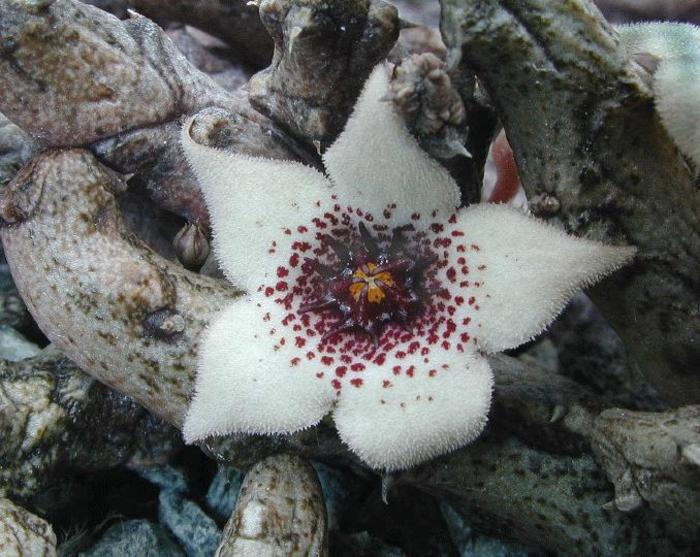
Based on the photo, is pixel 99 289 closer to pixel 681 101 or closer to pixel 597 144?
pixel 597 144

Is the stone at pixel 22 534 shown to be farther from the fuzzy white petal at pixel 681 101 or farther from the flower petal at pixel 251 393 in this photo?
the fuzzy white petal at pixel 681 101

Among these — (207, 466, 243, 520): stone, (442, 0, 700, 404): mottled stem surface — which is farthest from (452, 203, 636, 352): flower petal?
(207, 466, 243, 520): stone

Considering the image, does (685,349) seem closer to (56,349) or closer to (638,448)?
(638,448)

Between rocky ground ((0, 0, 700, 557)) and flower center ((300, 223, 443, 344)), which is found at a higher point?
flower center ((300, 223, 443, 344))

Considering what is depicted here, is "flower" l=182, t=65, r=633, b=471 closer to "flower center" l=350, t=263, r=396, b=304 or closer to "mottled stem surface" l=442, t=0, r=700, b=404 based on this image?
"flower center" l=350, t=263, r=396, b=304

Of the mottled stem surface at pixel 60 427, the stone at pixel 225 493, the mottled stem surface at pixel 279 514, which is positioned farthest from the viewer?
the stone at pixel 225 493

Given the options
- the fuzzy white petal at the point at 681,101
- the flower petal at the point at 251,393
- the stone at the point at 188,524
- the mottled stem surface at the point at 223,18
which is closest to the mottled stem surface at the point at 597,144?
the fuzzy white petal at the point at 681,101

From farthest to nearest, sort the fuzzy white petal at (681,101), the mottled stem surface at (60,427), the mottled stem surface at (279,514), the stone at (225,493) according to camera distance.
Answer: the stone at (225,493) < the mottled stem surface at (60,427) < the mottled stem surface at (279,514) < the fuzzy white petal at (681,101)
